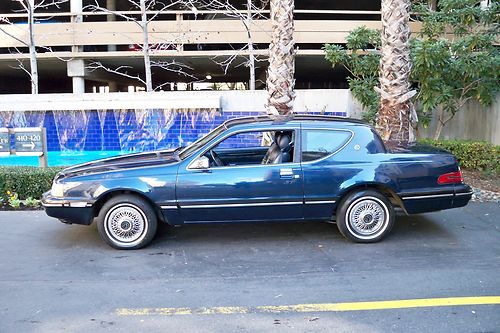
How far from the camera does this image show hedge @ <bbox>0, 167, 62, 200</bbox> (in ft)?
24.6

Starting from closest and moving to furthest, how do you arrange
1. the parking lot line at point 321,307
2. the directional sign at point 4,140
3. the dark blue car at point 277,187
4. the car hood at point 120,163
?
the parking lot line at point 321,307 < the dark blue car at point 277,187 < the car hood at point 120,163 < the directional sign at point 4,140

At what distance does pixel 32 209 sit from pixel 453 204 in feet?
19.6

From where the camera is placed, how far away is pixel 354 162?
550cm

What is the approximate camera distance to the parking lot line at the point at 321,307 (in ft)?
12.7

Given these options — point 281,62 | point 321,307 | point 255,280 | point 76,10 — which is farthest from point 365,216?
point 76,10

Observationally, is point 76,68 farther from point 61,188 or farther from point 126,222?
point 126,222

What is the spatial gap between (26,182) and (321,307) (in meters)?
5.60

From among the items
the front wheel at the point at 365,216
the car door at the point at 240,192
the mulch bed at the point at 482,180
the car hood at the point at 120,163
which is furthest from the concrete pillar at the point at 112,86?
the front wheel at the point at 365,216

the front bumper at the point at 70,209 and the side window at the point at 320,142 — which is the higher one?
the side window at the point at 320,142

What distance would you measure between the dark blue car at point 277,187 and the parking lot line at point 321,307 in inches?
61.6

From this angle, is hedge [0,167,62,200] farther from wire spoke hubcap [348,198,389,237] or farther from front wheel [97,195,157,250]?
wire spoke hubcap [348,198,389,237]

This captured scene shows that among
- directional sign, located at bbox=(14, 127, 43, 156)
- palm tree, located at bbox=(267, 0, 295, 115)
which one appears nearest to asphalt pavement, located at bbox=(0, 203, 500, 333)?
directional sign, located at bbox=(14, 127, 43, 156)

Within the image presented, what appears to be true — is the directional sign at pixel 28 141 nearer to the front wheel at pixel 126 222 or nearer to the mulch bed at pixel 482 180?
the front wheel at pixel 126 222

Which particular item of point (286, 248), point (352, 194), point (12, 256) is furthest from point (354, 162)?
point (12, 256)
